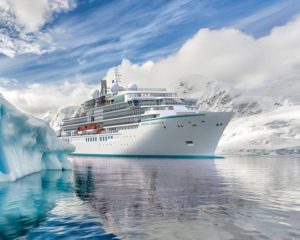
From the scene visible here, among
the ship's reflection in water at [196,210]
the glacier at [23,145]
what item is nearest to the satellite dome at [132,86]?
the glacier at [23,145]

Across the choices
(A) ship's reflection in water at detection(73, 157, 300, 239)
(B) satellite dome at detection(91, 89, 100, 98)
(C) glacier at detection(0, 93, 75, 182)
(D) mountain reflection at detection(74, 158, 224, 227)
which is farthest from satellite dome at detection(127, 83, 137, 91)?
(A) ship's reflection in water at detection(73, 157, 300, 239)

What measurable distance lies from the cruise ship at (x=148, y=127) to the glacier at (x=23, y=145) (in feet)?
75.3

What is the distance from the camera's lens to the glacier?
848 inches

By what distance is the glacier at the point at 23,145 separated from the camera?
2155 cm

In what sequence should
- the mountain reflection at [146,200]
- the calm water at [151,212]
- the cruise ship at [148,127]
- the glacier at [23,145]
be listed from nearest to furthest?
1. the calm water at [151,212]
2. the mountain reflection at [146,200]
3. the glacier at [23,145]
4. the cruise ship at [148,127]

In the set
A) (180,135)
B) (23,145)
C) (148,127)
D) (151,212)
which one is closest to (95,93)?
(148,127)

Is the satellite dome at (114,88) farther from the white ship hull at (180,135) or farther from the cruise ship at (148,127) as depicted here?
the white ship hull at (180,135)

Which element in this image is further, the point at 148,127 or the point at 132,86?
the point at 132,86

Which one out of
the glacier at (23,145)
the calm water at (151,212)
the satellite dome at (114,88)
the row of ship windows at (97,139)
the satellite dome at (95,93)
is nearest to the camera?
the calm water at (151,212)

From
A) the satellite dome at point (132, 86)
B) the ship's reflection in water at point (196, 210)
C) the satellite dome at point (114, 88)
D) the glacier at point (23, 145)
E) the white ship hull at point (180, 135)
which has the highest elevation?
the satellite dome at point (114, 88)

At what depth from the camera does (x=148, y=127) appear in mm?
54531

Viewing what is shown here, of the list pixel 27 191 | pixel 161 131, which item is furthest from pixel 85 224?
pixel 161 131

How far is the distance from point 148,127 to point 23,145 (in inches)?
1234

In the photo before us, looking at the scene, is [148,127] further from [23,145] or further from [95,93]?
[95,93]
